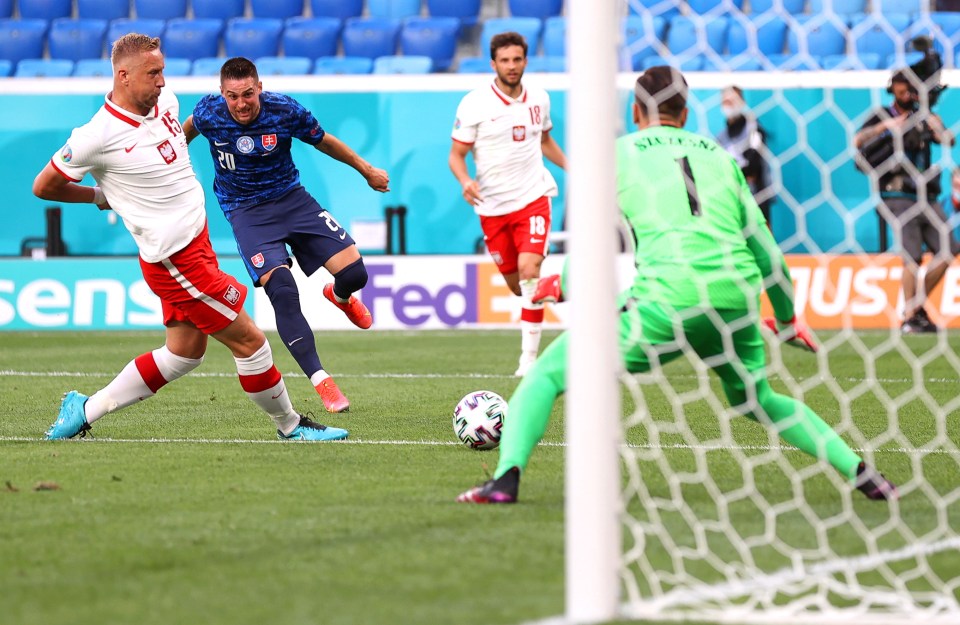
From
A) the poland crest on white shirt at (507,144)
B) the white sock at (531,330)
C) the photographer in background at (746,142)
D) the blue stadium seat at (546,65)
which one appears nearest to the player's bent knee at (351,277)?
the white sock at (531,330)

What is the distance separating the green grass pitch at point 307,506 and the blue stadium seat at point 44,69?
8.87 metres

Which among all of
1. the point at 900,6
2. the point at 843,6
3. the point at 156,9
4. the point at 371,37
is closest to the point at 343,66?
the point at 371,37

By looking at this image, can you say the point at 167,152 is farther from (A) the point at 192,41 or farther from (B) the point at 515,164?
(A) the point at 192,41

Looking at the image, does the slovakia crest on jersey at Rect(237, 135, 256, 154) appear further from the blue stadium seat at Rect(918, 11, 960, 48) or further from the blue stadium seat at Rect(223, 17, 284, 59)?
the blue stadium seat at Rect(918, 11, 960, 48)

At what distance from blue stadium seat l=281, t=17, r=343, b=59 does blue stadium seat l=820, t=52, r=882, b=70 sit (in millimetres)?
5764

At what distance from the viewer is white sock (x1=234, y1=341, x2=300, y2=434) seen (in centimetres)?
604

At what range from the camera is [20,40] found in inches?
698

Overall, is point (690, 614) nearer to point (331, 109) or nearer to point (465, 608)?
point (465, 608)

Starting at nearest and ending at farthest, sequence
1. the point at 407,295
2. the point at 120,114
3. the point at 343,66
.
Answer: the point at 120,114
the point at 407,295
the point at 343,66

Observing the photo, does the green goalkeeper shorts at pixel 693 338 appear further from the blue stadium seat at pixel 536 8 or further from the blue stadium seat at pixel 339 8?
the blue stadium seat at pixel 339 8

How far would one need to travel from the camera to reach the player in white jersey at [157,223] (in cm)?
569

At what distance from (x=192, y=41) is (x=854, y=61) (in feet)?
25.4

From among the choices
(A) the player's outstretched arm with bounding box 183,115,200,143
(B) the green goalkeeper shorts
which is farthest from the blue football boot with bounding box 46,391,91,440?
(B) the green goalkeeper shorts

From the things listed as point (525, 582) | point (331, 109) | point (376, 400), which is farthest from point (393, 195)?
point (525, 582)
